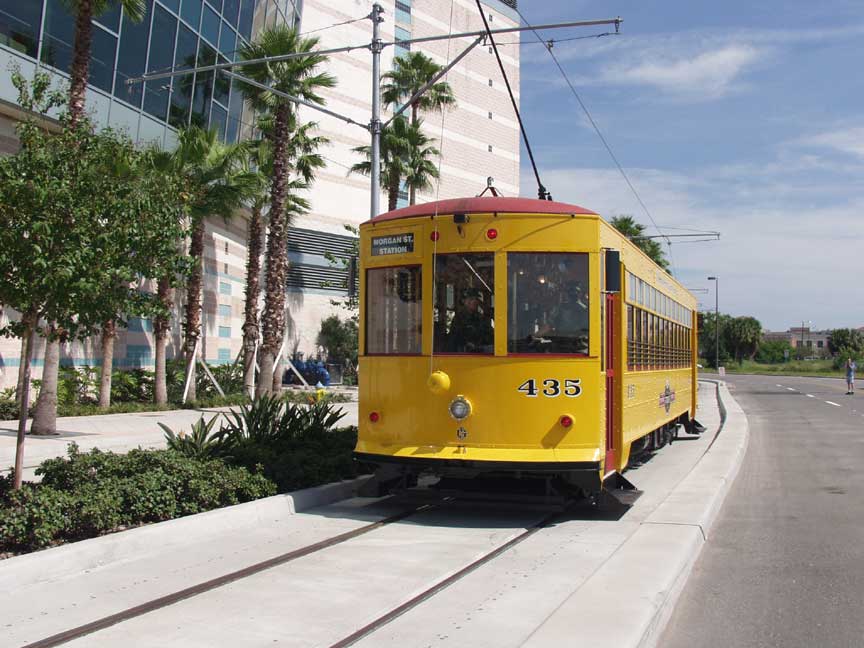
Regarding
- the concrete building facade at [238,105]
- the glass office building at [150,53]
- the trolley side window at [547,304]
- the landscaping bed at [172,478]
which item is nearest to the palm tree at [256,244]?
the concrete building facade at [238,105]

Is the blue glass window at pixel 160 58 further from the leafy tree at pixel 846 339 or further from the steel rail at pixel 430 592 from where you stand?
the leafy tree at pixel 846 339

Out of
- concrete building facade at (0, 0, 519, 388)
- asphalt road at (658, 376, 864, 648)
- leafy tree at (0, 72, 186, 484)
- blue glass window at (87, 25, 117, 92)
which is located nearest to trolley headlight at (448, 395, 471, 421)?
asphalt road at (658, 376, 864, 648)

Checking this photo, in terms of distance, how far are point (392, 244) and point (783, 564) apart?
16.1ft

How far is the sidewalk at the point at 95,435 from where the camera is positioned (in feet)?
46.8

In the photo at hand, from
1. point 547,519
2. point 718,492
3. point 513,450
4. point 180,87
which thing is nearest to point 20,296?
point 513,450

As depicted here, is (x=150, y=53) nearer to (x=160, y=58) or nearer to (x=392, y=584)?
(x=160, y=58)

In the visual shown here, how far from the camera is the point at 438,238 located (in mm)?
9289

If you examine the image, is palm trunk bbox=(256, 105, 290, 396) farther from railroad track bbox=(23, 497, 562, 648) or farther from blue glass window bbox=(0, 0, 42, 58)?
railroad track bbox=(23, 497, 562, 648)

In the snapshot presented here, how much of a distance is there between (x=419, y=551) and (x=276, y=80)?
20.1 m

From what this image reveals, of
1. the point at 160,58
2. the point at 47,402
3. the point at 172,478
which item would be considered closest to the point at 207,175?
the point at 160,58

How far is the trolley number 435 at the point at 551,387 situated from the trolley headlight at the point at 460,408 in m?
0.53

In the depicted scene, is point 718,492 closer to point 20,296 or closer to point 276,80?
point 20,296

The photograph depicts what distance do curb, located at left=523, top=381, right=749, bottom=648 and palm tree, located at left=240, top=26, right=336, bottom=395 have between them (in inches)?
610

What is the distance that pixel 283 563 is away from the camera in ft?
23.4
